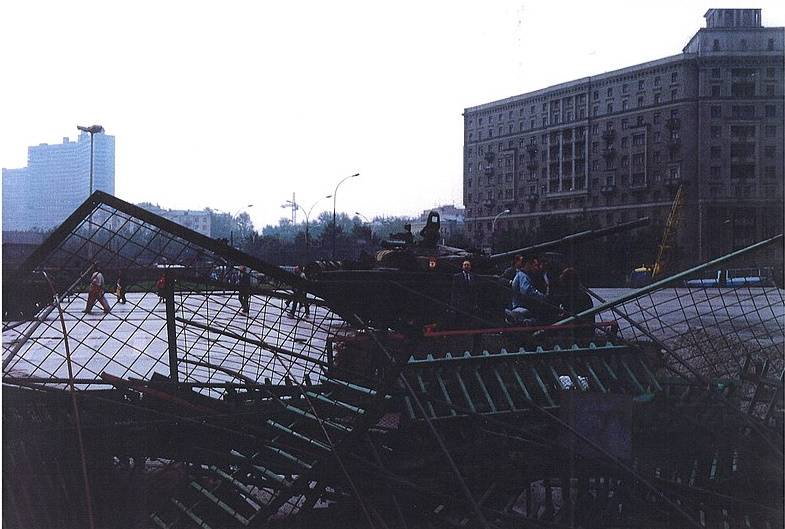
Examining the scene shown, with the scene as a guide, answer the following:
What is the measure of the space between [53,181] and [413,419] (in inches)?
89.9

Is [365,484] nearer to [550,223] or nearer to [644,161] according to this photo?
[550,223]

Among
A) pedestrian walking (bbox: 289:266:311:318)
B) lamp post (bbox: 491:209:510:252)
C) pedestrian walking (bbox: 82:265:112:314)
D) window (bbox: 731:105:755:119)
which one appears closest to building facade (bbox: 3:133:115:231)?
pedestrian walking (bbox: 82:265:112:314)

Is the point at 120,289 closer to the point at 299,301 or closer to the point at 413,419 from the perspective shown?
the point at 299,301

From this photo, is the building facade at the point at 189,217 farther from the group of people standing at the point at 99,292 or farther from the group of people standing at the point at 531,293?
the group of people standing at the point at 531,293

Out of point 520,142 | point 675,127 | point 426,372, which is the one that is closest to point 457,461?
point 426,372

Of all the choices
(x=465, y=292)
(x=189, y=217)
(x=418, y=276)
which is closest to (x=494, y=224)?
(x=465, y=292)

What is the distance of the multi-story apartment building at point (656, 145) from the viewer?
124 inches

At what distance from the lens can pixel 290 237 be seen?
3570 mm

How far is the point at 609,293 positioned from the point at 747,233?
2.33 ft

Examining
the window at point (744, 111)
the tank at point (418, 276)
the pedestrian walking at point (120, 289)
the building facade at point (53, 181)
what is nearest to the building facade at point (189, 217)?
the building facade at point (53, 181)

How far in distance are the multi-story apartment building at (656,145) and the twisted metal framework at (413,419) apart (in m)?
0.30

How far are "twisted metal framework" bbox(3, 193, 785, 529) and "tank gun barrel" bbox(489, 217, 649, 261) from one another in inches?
14.5

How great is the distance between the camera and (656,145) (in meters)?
3.39

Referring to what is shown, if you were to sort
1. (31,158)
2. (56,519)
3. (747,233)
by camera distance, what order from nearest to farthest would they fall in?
(56,519)
(747,233)
(31,158)
